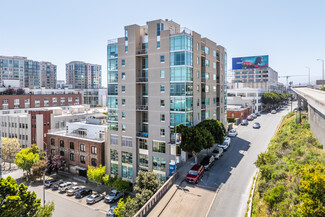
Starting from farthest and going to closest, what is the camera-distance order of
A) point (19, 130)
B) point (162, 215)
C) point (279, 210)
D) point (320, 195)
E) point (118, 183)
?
point (19, 130) < point (118, 183) < point (162, 215) < point (279, 210) < point (320, 195)

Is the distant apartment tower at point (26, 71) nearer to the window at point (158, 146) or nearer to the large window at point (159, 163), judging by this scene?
the window at point (158, 146)

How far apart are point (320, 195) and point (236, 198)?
15.1m

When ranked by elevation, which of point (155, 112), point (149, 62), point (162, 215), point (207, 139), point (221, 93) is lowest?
point (162, 215)

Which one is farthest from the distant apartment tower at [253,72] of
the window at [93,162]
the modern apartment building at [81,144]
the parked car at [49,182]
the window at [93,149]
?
the parked car at [49,182]

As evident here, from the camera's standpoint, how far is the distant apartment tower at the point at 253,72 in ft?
456

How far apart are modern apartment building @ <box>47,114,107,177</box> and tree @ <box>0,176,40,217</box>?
922 inches

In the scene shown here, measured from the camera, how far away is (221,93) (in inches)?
2159

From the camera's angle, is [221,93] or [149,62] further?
[221,93]

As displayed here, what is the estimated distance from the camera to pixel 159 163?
129ft

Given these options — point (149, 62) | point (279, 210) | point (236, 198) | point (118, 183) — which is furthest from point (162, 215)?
point (149, 62)

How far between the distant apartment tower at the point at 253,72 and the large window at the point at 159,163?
107351mm

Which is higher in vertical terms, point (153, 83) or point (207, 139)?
point (153, 83)

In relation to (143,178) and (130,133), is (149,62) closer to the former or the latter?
(130,133)

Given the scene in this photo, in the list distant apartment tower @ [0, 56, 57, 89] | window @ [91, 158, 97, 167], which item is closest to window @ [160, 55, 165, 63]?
window @ [91, 158, 97, 167]
